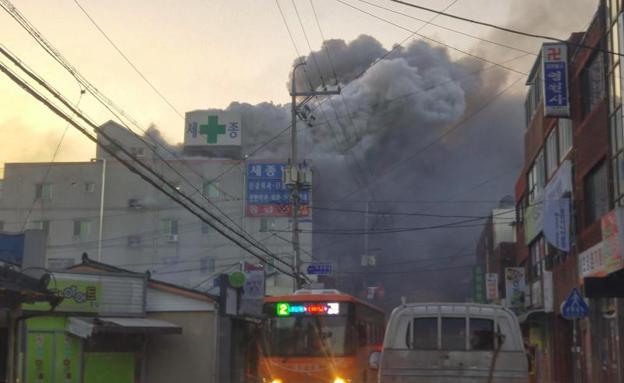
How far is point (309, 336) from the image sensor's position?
20.1 meters

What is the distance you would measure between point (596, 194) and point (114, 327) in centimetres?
1458

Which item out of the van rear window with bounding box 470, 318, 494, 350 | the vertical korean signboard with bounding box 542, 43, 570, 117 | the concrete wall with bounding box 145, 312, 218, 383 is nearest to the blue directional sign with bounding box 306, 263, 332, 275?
the concrete wall with bounding box 145, 312, 218, 383

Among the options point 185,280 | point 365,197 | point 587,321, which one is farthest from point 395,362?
point 365,197

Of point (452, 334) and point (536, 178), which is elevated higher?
point (536, 178)

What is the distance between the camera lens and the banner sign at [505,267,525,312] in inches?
1639

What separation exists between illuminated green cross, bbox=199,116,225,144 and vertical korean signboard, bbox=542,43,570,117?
32.2 m

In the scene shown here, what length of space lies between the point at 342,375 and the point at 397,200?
53468 millimetres

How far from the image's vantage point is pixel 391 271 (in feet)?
237

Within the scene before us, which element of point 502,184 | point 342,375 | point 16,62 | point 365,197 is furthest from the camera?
point 502,184

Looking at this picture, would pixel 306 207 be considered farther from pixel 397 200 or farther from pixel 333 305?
pixel 397 200

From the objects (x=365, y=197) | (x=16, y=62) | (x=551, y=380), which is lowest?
(x=551, y=380)

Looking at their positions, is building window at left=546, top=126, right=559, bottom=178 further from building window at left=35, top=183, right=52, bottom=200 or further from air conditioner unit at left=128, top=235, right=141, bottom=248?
building window at left=35, top=183, right=52, bottom=200

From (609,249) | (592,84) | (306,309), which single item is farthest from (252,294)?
(609,249)

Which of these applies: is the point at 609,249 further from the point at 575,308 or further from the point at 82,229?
the point at 82,229
